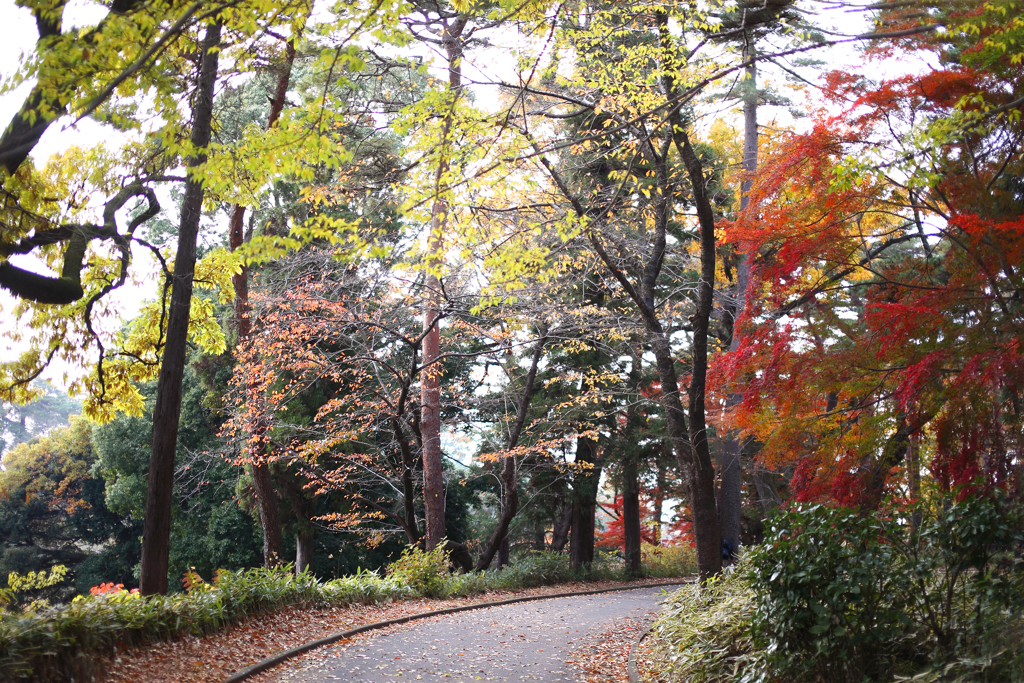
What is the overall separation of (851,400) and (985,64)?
142 inches

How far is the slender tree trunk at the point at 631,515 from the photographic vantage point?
17953mm

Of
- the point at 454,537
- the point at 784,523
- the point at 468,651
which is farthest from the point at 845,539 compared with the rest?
the point at 454,537

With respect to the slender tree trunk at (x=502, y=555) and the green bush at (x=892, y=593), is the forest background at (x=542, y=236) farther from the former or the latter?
the slender tree trunk at (x=502, y=555)

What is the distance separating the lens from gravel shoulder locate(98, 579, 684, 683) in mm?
5695

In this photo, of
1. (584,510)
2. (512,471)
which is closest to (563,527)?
(584,510)

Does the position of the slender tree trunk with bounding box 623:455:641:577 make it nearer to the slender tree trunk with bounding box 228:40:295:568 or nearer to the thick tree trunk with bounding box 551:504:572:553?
the thick tree trunk with bounding box 551:504:572:553

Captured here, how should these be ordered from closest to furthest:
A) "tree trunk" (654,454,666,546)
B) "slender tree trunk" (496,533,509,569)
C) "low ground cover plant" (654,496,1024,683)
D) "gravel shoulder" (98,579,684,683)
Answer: "low ground cover plant" (654,496,1024,683)
"gravel shoulder" (98,579,684,683)
"slender tree trunk" (496,533,509,569)
"tree trunk" (654,454,666,546)

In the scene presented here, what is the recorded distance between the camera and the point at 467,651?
7.37m

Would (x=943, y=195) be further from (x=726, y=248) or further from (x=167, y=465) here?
(x=726, y=248)

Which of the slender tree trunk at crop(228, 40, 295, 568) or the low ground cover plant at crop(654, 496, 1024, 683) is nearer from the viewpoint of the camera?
the low ground cover plant at crop(654, 496, 1024, 683)

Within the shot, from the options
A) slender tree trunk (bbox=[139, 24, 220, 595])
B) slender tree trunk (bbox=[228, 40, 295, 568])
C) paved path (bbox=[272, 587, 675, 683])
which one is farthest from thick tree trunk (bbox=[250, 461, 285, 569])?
slender tree trunk (bbox=[139, 24, 220, 595])

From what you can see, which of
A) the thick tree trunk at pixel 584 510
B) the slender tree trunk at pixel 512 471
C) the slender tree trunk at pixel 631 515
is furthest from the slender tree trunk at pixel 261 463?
the slender tree trunk at pixel 631 515

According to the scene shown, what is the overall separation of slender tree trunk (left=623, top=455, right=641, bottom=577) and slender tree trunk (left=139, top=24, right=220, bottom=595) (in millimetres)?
12167

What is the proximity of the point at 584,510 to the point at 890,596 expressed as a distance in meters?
14.3
